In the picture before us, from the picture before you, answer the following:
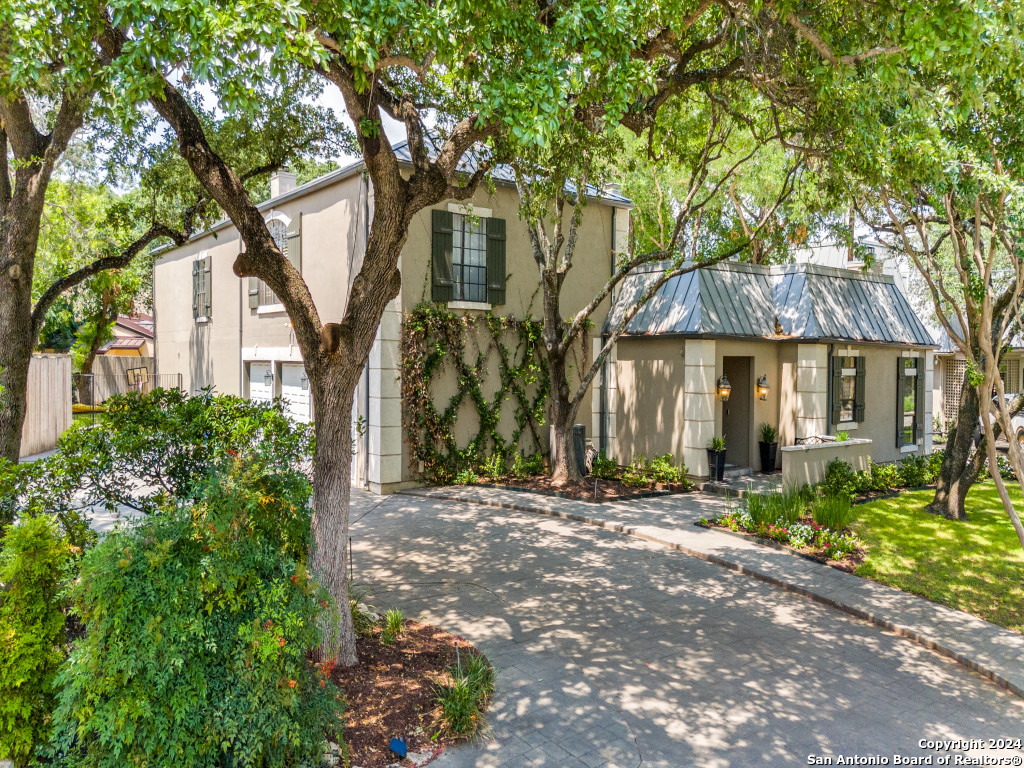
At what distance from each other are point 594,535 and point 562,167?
206 inches

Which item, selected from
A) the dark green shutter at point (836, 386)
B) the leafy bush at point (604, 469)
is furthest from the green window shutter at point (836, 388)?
the leafy bush at point (604, 469)

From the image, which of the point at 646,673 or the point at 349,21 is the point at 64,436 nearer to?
the point at 349,21

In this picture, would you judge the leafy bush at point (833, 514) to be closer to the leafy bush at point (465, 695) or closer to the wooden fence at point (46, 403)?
the leafy bush at point (465, 695)

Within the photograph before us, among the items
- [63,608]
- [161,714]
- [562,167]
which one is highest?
[562,167]

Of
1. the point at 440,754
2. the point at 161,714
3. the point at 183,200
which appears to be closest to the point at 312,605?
the point at 161,714

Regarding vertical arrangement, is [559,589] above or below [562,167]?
below

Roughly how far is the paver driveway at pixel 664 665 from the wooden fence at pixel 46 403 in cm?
1041

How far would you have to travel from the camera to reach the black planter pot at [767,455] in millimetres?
14922

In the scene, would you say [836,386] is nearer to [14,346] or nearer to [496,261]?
[496,261]

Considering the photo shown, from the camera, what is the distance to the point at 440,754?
4.50m

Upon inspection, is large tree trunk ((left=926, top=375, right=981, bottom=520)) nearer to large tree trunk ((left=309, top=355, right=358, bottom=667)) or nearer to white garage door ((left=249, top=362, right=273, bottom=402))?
large tree trunk ((left=309, top=355, right=358, bottom=667))

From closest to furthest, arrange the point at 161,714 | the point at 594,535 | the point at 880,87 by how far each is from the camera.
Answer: the point at 161,714
the point at 880,87
the point at 594,535

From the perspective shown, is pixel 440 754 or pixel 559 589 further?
pixel 559 589

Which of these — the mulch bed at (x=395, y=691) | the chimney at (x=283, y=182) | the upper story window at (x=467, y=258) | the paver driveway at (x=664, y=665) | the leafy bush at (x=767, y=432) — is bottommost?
the paver driveway at (x=664, y=665)
